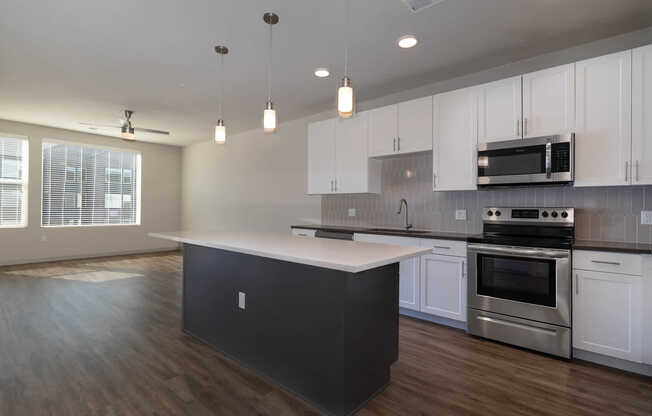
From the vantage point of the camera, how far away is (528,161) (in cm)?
291

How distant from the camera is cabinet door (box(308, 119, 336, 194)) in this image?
14.5 ft

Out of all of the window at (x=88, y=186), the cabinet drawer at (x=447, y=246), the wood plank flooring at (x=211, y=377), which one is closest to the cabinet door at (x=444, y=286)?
the cabinet drawer at (x=447, y=246)

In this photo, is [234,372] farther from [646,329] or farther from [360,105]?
[360,105]

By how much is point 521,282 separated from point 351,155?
234cm

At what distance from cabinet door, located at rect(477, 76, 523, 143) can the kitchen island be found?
1.68m

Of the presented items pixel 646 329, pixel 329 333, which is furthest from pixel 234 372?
pixel 646 329

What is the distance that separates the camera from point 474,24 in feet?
8.68

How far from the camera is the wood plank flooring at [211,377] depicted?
6.43 ft

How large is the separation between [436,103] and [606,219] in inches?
72.4

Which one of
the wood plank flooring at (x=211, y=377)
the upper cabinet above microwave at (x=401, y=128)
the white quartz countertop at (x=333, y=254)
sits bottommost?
the wood plank flooring at (x=211, y=377)

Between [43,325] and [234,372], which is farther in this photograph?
[43,325]

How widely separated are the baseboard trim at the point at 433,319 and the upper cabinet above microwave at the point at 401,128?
69.2 inches

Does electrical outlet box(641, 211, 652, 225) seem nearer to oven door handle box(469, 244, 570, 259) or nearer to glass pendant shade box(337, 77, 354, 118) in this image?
oven door handle box(469, 244, 570, 259)

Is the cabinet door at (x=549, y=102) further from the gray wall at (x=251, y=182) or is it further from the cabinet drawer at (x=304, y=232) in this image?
the gray wall at (x=251, y=182)
